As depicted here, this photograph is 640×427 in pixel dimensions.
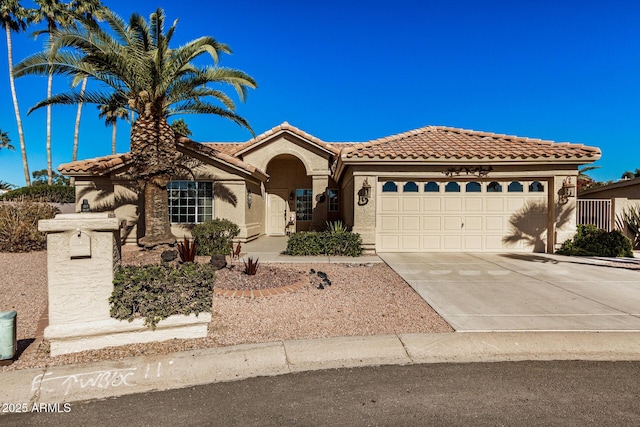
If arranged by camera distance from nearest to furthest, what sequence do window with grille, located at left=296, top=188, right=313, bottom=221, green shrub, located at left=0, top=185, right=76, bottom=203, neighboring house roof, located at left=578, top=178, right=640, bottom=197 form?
neighboring house roof, located at left=578, top=178, right=640, bottom=197 < window with grille, located at left=296, top=188, right=313, bottom=221 < green shrub, located at left=0, top=185, right=76, bottom=203

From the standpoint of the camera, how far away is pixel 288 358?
3.68 meters

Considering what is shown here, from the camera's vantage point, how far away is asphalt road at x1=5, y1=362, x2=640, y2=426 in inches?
106

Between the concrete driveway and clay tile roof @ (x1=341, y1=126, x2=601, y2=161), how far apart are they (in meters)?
3.32

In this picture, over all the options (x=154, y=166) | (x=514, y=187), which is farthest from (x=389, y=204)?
(x=154, y=166)

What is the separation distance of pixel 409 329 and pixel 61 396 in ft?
13.1

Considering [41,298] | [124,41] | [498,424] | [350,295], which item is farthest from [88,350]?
[124,41]

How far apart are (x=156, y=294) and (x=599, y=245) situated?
41.8 ft

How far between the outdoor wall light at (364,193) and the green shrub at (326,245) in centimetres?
117

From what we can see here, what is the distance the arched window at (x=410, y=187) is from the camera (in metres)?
11.0

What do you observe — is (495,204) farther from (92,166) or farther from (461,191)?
(92,166)

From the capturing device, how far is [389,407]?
2.88m

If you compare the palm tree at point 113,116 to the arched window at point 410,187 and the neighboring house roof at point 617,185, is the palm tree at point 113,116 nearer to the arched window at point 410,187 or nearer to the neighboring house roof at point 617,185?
the arched window at point 410,187

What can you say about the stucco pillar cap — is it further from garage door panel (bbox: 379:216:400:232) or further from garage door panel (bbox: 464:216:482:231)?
garage door panel (bbox: 464:216:482:231)

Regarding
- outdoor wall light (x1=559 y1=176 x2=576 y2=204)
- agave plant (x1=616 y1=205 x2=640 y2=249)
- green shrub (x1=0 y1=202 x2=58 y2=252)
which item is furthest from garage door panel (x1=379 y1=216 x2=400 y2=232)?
green shrub (x1=0 y1=202 x2=58 y2=252)
